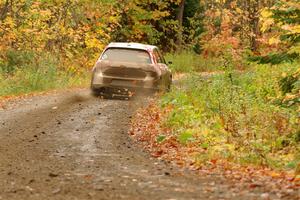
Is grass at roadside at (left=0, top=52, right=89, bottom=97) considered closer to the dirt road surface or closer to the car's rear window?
the car's rear window

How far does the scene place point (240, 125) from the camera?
11289 mm

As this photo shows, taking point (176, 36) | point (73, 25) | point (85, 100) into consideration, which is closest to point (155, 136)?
point (85, 100)

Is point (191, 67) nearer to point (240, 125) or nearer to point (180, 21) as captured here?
point (180, 21)

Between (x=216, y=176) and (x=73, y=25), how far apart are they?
23.1 metres

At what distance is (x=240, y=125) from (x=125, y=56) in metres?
7.93

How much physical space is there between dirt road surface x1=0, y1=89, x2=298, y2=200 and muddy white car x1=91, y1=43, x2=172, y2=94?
3.20 m

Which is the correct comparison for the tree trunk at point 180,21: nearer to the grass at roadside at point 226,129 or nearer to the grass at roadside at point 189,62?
the grass at roadside at point 189,62

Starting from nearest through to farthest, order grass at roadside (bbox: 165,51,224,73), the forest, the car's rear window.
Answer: the forest < the car's rear window < grass at roadside (bbox: 165,51,224,73)

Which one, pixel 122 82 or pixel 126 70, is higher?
pixel 126 70

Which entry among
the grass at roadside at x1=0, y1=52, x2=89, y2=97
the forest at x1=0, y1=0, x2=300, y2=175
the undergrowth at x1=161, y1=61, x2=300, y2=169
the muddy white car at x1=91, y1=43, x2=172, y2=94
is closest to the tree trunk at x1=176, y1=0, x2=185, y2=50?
the forest at x1=0, y1=0, x2=300, y2=175

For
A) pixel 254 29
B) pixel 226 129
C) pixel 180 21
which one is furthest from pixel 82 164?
pixel 254 29

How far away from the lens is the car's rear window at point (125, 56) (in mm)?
18562

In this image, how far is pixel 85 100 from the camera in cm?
1816

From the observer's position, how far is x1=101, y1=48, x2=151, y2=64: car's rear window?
18562 mm
